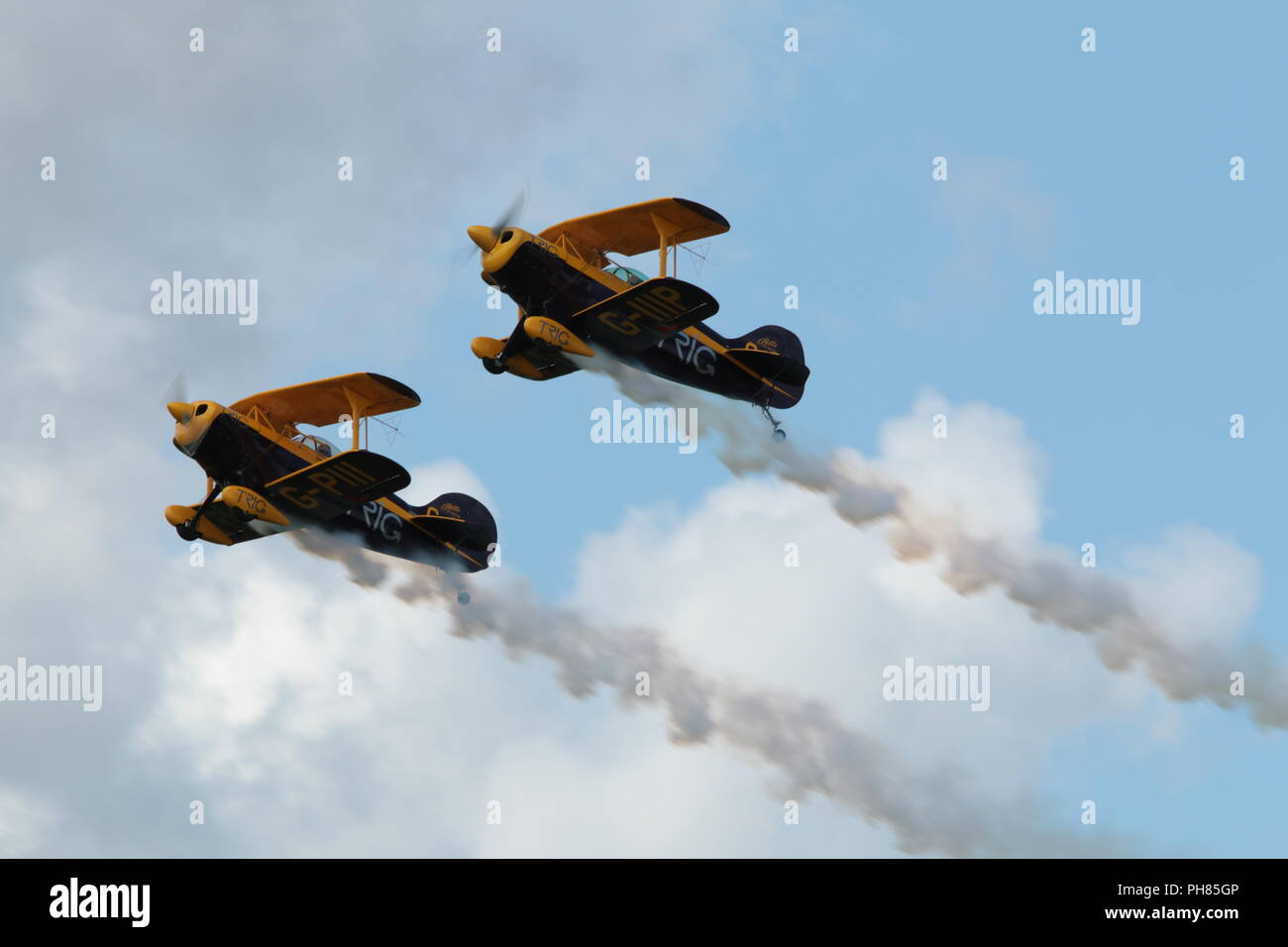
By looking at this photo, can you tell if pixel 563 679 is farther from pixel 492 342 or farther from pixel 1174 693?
pixel 1174 693

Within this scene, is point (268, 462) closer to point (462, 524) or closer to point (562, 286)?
point (462, 524)

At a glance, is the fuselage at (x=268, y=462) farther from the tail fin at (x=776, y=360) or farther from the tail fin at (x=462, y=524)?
Answer: the tail fin at (x=776, y=360)

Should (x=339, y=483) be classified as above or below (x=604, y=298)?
below

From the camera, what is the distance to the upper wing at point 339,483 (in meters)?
50.7

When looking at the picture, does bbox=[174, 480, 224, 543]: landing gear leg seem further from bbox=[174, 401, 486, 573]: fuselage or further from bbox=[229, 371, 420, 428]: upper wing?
bbox=[229, 371, 420, 428]: upper wing

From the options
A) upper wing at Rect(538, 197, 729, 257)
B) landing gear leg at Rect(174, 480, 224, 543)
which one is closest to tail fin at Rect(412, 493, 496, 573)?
landing gear leg at Rect(174, 480, 224, 543)

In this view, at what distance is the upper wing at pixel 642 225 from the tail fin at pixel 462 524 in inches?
255

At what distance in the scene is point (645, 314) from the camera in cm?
5278

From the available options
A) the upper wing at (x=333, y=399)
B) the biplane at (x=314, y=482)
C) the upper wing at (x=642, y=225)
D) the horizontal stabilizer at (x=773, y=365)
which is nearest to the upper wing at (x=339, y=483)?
the biplane at (x=314, y=482)

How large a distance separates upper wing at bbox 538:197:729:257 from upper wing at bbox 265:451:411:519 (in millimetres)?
6842

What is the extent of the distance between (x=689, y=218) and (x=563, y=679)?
11018 millimetres

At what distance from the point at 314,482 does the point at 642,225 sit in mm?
9523

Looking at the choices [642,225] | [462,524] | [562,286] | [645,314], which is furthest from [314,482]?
[642,225]

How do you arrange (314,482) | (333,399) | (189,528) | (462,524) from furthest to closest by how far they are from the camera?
1. (462,524)
2. (333,399)
3. (189,528)
4. (314,482)
